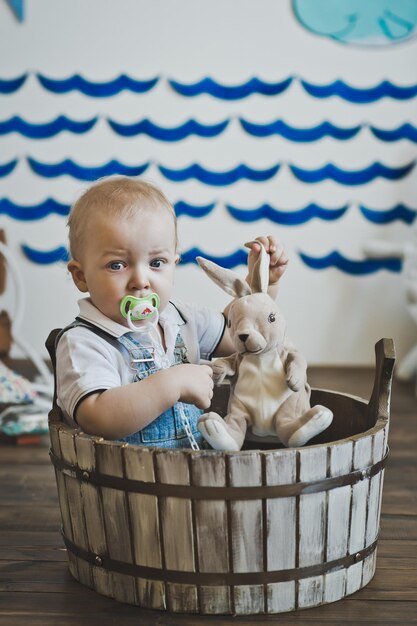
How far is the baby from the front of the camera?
121 cm

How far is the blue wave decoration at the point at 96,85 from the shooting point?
3.29 meters

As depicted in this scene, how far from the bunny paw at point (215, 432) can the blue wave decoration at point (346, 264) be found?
2196 mm

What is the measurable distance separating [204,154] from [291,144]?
1.25ft

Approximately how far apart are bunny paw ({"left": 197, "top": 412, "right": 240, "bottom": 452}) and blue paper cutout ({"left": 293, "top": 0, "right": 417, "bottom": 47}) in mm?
2449

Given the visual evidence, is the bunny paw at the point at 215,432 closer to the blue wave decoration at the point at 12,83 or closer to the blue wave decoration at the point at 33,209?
the blue wave decoration at the point at 33,209

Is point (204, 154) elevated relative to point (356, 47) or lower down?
lower down

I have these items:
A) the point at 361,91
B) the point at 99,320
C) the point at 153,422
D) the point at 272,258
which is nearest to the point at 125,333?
the point at 99,320

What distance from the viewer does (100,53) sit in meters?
3.27

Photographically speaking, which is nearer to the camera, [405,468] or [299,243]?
[405,468]

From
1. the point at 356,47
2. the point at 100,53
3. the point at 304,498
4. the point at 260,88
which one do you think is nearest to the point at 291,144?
the point at 260,88

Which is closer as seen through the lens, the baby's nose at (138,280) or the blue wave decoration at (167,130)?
the baby's nose at (138,280)

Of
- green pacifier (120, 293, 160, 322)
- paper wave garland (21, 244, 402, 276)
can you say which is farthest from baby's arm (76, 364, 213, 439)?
paper wave garland (21, 244, 402, 276)

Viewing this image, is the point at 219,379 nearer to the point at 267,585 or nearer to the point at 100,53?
the point at 267,585

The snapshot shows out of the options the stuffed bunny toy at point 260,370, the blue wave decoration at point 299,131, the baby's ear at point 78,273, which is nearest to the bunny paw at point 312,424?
the stuffed bunny toy at point 260,370
